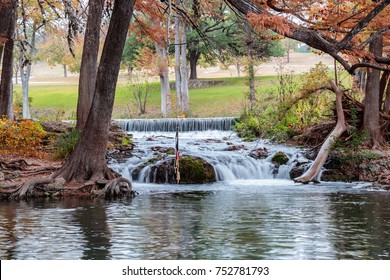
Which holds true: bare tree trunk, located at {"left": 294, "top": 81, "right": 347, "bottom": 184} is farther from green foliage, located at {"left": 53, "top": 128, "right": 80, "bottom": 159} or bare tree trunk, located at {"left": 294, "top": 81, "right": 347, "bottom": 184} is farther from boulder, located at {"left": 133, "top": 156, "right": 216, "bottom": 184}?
green foliage, located at {"left": 53, "top": 128, "right": 80, "bottom": 159}

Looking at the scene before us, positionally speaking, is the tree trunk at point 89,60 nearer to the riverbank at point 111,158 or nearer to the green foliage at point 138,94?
the riverbank at point 111,158

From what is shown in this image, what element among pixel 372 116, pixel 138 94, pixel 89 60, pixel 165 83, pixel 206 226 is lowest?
pixel 206 226

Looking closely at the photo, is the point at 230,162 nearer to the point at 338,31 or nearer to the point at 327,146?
the point at 327,146

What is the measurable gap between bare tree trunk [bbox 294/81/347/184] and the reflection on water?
6.94 feet

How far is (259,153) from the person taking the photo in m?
25.2

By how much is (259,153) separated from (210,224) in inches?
451

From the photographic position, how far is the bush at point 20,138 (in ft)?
73.8

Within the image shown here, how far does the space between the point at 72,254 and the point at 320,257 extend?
3.61m

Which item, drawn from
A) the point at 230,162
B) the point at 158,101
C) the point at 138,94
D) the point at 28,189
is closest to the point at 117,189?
the point at 28,189

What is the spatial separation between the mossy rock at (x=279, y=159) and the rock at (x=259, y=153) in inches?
21.3

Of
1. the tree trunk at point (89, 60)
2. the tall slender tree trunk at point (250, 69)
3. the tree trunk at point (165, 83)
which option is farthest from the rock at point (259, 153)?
the tree trunk at point (165, 83)

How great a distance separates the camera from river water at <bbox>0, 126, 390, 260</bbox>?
11047mm

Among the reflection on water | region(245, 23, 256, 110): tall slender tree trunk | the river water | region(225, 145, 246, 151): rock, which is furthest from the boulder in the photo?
region(245, 23, 256, 110): tall slender tree trunk
